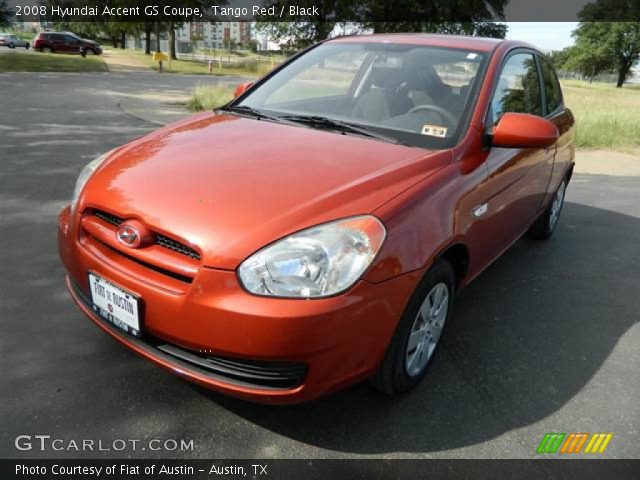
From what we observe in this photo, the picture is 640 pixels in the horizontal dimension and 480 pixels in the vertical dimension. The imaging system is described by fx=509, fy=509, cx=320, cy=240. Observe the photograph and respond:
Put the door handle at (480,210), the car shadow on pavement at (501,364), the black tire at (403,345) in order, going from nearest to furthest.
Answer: the black tire at (403,345)
the car shadow on pavement at (501,364)
the door handle at (480,210)

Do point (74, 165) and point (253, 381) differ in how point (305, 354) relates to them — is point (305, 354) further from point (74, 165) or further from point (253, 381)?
point (74, 165)

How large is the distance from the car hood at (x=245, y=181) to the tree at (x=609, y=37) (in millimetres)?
67873

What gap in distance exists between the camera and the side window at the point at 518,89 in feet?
9.81

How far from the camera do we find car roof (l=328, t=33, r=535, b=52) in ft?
10.5

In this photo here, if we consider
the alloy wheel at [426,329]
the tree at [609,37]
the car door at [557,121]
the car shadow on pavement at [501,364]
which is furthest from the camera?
the tree at [609,37]

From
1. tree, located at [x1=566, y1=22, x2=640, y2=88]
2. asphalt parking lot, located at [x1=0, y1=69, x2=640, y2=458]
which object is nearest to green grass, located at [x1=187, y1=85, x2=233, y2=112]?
asphalt parking lot, located at [x1=0, y1=69, x2=640, y2=458]

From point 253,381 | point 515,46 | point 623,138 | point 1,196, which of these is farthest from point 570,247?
point 623,138

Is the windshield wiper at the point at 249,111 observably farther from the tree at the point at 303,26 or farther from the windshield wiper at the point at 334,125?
the tree at the point at 303,26

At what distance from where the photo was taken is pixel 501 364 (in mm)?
2771

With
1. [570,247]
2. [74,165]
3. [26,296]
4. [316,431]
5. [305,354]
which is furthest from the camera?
[74,165]

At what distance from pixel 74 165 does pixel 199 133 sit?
3.95 m

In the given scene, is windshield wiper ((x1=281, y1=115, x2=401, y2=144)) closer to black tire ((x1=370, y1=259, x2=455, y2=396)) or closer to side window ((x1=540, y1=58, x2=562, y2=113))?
black tire ((x1=370, y1=259, x2=455, y2=396))

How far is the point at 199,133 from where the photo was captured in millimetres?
2789

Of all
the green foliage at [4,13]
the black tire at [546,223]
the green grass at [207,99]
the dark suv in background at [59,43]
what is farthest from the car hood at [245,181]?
the dark suv in background at [59,43]
